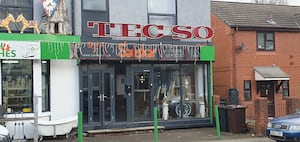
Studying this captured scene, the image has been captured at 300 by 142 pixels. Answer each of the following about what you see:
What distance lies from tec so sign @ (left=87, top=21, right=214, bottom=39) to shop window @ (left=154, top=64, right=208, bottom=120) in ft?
4.45

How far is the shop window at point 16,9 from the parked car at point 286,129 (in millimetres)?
9191

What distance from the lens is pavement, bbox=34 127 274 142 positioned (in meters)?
15.0

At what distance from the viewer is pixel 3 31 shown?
1561 centimetres

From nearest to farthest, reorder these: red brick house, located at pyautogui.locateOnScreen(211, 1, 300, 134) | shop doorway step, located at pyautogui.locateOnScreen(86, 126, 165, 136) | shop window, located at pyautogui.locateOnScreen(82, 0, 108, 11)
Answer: shop doorway step, located at pyautogui.locateOnScreen(86, 126, 165, 136), shop window, located at pyautogui.locateOnScreen(82, 0, 108, 11), red brick house, located at pyautogui.locateOnScreen(211, 1, 300, 134)

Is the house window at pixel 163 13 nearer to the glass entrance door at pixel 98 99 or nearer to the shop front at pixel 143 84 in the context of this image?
the shop front at pixel 143 84

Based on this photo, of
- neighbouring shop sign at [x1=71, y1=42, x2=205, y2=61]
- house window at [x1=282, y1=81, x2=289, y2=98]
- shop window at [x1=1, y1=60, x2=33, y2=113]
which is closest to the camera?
shop window at [x1=1, y1=60, x2=33, y2=113]

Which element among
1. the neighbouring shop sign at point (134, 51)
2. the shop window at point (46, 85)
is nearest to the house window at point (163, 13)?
the neighbouring shop sign at point (134, 51)

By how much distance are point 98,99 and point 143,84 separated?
1.97 meters

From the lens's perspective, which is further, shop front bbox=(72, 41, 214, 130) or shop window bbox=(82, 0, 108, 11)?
shop window bbox=(82, 0, 108, 11)

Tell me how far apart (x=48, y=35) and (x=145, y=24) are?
4047 millimetres

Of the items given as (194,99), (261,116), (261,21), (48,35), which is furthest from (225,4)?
(48,35)

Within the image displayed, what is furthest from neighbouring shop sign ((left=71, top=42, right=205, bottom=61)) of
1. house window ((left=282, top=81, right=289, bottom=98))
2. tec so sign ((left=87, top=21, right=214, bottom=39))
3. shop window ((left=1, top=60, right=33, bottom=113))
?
house window ((left=282, top=81, right=289, bottom=98))

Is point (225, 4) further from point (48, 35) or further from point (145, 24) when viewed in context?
point (48, 35)

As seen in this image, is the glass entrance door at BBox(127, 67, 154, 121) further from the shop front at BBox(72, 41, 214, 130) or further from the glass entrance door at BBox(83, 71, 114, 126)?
the glass entrance door at BBox(83, 71, 114, 126)
